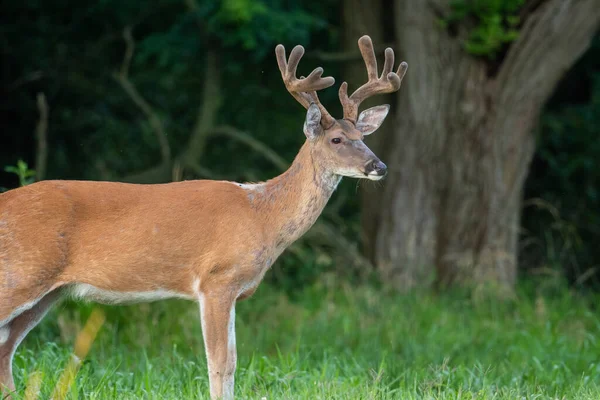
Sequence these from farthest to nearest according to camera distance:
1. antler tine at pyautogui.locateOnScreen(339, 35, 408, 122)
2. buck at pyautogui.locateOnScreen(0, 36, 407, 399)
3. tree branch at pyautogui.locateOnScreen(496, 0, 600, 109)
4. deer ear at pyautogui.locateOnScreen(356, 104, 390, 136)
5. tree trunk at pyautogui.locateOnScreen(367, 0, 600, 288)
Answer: tree trunk at pyautogui.locateOnScreen(367, 0, 600, 288)
tree branch at pyautogui.locateOnScreen(496, 0, 600, 109)
deer ear at pyautogui.locateOnScreen(356, 104, 390, 136)
antler tine at pyautogui.locateOnScreen(339, 35, 408, 122)
buck at pyautogui.locateOnScreen(0, 36, 407, 399)

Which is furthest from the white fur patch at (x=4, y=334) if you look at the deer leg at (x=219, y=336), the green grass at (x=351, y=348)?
the deer leg at (x=219, y=336)

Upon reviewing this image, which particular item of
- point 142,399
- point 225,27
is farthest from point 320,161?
point 225,27

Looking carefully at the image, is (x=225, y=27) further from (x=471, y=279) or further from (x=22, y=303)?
(x=22, y=303)

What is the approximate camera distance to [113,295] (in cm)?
562

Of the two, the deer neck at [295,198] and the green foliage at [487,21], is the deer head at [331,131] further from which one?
the green foliage at [487,21]

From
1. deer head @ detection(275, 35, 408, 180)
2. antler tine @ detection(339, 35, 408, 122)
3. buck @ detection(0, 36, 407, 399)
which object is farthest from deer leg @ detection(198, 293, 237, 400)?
antler tine @ detection(339, 35, 408, 122)

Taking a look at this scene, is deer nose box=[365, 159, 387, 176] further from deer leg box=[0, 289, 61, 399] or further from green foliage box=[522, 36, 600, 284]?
green foliage box=[522, 36, 600, 284]

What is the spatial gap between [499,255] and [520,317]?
3.09ft

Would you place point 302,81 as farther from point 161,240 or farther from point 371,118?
point 161,240

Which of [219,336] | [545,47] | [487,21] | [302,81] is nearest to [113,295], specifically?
[219,336]

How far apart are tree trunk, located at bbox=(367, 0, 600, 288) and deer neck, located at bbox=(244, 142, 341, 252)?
4.30m

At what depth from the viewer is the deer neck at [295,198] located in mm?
5891

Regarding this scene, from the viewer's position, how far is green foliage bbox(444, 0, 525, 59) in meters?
9.66

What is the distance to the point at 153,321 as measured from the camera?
779 centimetres
